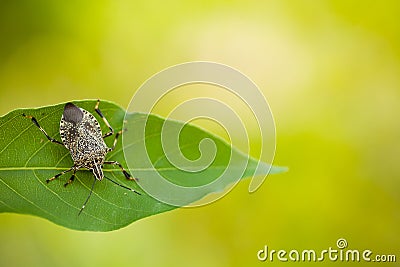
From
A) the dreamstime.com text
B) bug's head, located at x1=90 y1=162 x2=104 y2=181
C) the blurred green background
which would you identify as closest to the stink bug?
bug's head, located at x1=90 y1=162 x2=104 y2=181

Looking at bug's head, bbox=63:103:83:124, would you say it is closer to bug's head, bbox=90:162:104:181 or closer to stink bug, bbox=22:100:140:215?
stink bug, bbox=22:100:140:215

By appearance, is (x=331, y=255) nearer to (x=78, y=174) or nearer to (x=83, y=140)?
(x=83, y=140)

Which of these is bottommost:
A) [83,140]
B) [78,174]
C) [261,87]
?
[78,174]

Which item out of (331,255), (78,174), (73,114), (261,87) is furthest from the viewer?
(261,87)

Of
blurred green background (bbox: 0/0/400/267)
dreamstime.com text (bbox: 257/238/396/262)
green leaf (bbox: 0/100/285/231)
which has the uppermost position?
blurred green background (bbox: 0/0/400/267)

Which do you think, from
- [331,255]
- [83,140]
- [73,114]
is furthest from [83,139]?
[331,255]

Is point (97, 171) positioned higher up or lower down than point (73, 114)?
lower down

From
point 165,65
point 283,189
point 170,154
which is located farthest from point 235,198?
point 170,154

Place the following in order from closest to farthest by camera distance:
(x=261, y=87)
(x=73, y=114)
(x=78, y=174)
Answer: (x=78, y=174), (x=73, y=114), (x=261, y=87)
